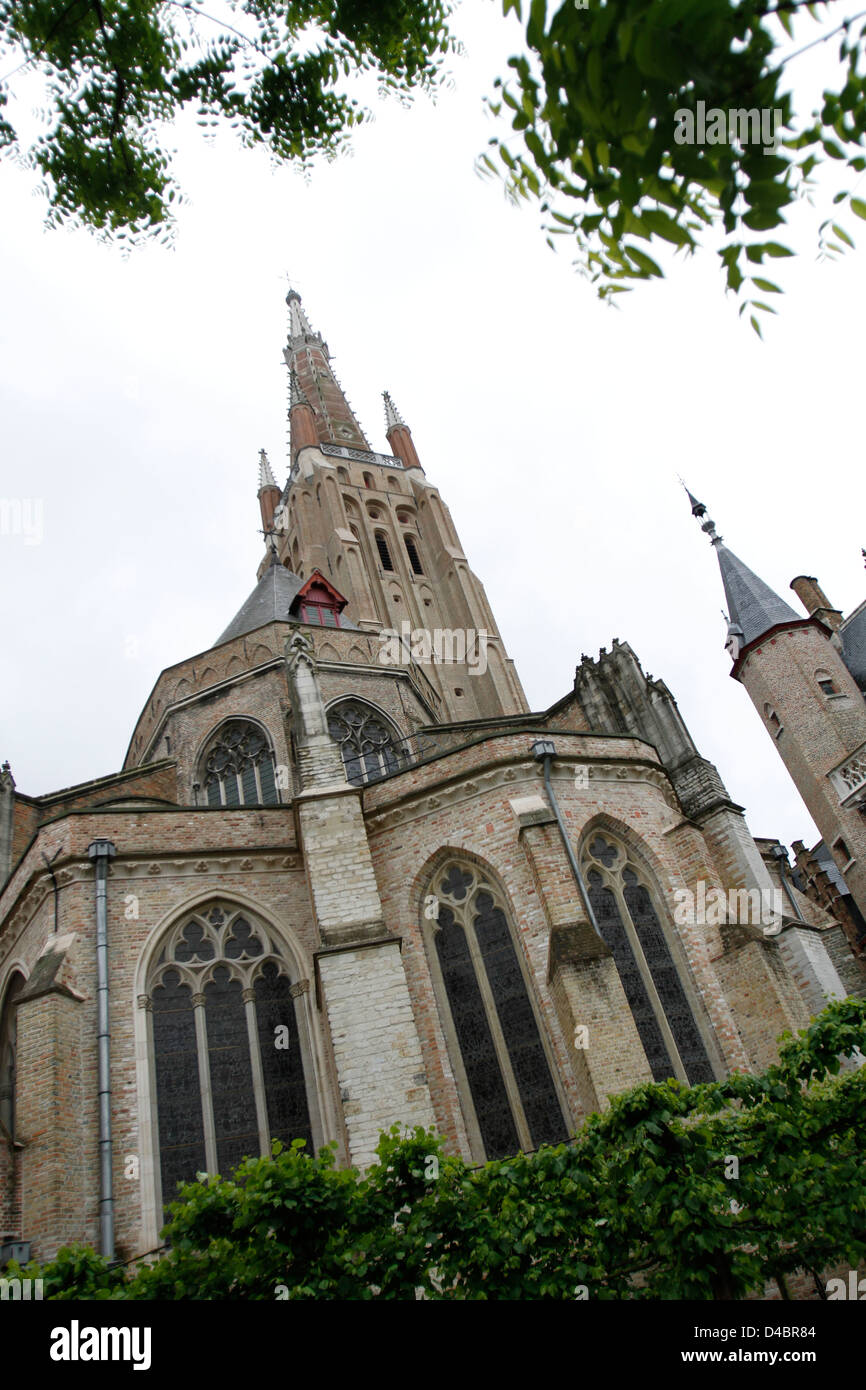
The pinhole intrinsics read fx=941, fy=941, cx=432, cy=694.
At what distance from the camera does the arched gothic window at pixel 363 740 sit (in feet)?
68.0

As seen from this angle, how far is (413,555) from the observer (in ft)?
146

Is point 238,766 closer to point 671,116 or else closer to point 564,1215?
point 564,1215

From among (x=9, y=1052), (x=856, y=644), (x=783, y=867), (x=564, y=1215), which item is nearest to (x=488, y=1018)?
(x=564, y=1215)

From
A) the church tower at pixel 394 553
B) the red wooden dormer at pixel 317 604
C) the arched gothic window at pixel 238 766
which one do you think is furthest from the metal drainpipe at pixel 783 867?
the church tower at pixel 394 553

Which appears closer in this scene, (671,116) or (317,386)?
(671,116)

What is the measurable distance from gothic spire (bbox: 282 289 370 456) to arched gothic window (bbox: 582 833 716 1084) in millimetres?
37643

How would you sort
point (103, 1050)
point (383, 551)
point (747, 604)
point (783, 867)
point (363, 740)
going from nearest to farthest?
1. point (103, 1050)
2. point (783, 867)
3. point (363, 740)
4. point (747, 604)
5. point (383, 551)

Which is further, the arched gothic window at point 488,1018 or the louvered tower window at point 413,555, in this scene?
the louvered tower window at point 413,555

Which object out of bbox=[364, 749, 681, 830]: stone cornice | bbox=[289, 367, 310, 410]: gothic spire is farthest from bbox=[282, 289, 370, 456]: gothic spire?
bbox=[364, 749, 681, 830]: stone cornice

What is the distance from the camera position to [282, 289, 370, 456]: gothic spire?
5178cm

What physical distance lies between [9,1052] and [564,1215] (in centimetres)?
913

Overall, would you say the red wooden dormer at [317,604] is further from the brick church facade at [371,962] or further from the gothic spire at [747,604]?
the gothic spire at [747,604]

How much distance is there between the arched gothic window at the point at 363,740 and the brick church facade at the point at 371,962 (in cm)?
479
